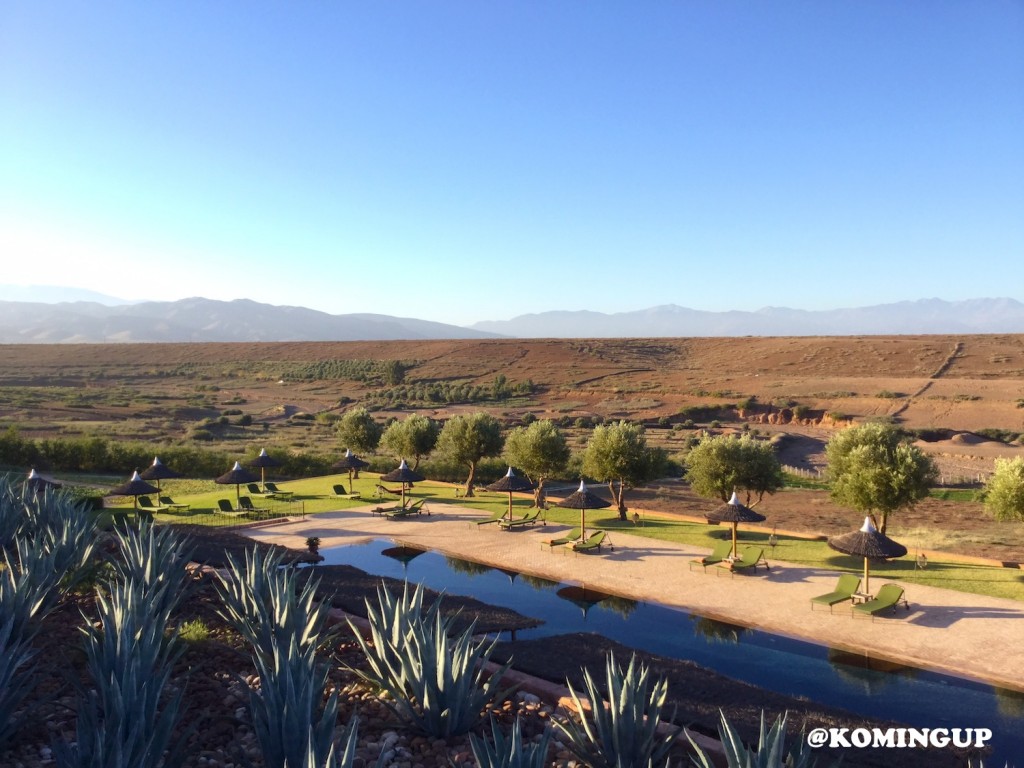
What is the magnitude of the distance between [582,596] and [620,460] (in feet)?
24.6

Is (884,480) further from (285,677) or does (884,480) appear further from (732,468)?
(285,677)

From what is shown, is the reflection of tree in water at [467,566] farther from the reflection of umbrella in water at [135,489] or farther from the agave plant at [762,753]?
the agave plant at [762,753]

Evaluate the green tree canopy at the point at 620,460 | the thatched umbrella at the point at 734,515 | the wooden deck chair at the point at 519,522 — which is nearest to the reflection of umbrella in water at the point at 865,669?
the thatched umbrella at the point at 734,515

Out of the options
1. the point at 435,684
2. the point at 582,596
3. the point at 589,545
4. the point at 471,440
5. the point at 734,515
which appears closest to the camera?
the point at 435,684

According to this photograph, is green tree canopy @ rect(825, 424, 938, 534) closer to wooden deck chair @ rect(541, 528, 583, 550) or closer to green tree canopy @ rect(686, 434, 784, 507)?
green tree canopy @ rect(686, 434, 784, 507)

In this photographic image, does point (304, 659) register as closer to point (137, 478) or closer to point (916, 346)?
point (137, 478)

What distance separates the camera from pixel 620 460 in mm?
20781

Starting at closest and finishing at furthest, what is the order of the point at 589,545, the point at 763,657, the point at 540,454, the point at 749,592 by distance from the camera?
the point at 763,657 < the point at 749,592 < the point at 589,545 < the point at 540,454

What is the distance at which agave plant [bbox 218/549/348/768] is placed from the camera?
184 inches

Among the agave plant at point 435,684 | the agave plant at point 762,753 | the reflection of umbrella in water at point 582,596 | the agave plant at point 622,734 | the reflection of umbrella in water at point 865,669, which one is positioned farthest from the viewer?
the reflection of umbrella in water at point 582,596

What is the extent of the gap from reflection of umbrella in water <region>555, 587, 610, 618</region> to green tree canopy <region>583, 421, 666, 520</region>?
6.87 meters

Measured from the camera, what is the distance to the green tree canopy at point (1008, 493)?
16047mm

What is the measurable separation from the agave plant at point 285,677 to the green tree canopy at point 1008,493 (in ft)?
50.6

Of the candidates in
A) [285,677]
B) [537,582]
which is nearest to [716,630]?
[537,582]
